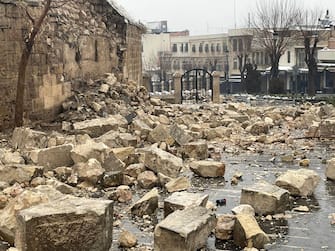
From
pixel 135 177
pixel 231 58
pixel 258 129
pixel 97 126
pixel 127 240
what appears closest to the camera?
pixel 127 240

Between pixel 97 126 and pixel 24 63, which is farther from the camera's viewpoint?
pixel 97 126

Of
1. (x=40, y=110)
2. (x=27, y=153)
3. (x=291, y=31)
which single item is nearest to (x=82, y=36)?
(x=40, y=110)

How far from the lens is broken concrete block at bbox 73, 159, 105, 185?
23.2ft

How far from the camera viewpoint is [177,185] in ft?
23.1

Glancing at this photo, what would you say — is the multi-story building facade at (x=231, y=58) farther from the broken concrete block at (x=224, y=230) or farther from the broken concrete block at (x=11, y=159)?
the broken concrete block at (x=224, y=230)

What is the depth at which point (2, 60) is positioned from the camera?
9828 millimetres

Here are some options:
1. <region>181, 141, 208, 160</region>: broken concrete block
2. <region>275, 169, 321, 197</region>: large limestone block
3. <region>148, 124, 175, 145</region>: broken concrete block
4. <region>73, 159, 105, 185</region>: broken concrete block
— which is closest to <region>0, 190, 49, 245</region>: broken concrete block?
<region>73, 159, 105, 185</region>: broken concrete block

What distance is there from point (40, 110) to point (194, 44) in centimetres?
4998

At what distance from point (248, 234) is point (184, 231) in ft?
2.41

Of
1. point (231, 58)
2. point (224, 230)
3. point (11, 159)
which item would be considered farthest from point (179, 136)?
point (231, 58)

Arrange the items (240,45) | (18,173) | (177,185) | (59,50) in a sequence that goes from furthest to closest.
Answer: (240,45) < (59,50) < (177,185) < (18,173)

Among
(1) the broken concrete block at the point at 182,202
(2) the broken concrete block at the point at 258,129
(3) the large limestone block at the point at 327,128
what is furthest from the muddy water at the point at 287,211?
(2) the broken concrete block at the point at 258,129

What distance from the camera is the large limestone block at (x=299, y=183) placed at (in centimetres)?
658

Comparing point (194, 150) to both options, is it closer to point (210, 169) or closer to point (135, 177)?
point (210, 169)
